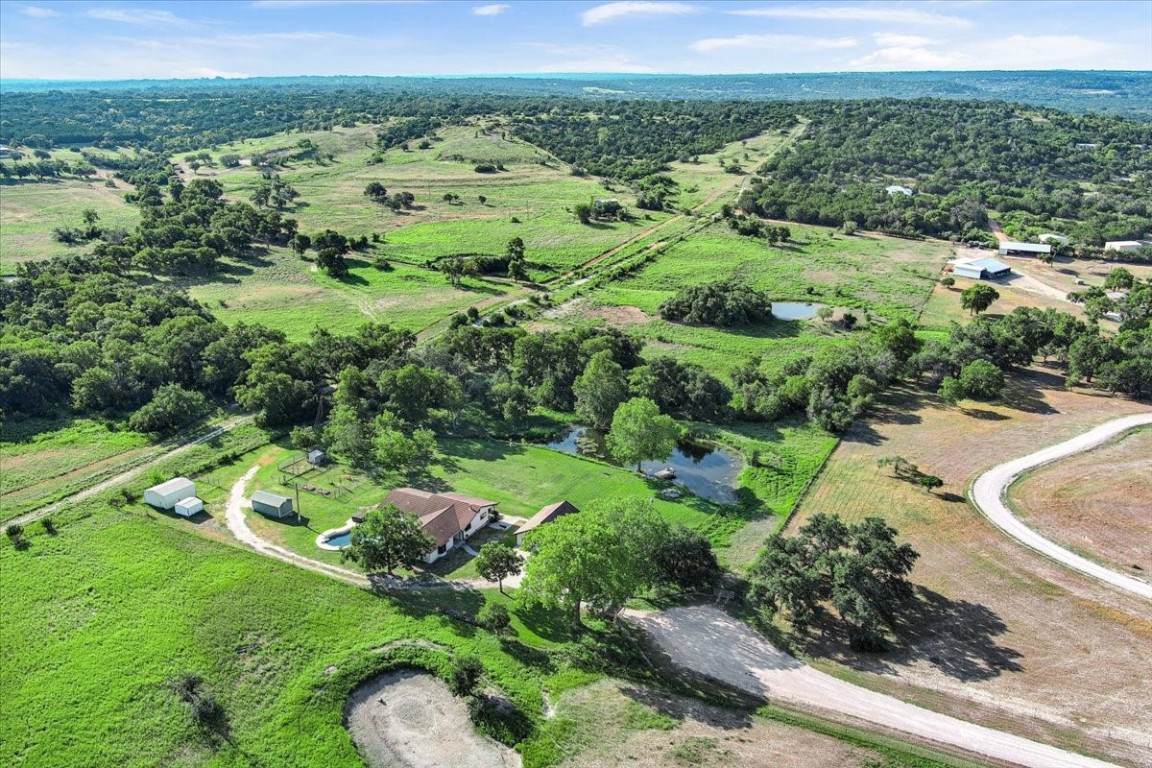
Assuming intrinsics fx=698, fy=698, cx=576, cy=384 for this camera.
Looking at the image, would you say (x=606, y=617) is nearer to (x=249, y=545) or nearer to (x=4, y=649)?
(x=249, y=545)

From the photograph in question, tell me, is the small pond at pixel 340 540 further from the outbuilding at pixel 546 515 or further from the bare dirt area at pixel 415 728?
the bare dirt area at pixel 415 728

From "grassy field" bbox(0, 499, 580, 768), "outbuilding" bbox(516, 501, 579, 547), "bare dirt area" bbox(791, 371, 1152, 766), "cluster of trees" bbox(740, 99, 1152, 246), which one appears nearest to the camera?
"grassy field" bbox(0, 499, 580, 768)

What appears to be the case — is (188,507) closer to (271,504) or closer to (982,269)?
(271,504)

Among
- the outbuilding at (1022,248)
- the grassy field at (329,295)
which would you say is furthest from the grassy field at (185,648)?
the outbuilding at (1022,248)

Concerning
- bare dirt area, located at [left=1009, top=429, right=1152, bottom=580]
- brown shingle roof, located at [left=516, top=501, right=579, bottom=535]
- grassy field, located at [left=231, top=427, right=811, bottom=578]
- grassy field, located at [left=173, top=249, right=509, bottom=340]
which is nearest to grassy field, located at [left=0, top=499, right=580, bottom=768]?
grassy field, located at [left=231, top=427, right=811, bottom=578]

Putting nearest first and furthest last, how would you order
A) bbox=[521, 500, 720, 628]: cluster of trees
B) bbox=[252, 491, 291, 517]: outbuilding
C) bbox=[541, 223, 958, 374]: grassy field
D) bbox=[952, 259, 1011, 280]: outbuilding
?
1. bbox=[521, 500, 720, 628]: cluster of trees
2. bbox=[252, 491, 291, 517]: outbuilding
3. bbox=[541, 223, 958, 374]: grassy field
4. bbox=[952, 259, 1011, 280]: outbuilding

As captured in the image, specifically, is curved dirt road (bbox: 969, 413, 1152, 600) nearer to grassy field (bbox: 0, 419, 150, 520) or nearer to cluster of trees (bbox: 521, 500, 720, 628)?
cluster of trees (bbox: 521, 500, 720, 628)
